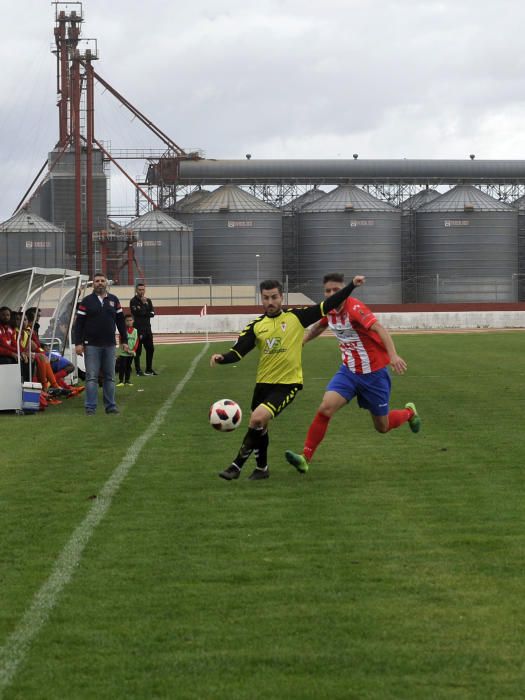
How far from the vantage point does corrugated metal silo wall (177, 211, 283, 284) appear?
7431 cm

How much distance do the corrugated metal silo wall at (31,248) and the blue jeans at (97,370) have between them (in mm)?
55449

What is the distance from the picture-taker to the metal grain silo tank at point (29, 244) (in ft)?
230

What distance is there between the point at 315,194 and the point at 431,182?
844cm

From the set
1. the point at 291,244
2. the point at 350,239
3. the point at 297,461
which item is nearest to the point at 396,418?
the point at 297,461

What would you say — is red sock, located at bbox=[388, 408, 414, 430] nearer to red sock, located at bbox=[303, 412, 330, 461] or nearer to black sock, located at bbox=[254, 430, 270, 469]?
red sock, located at bbox=[303, 412, 330, 461]

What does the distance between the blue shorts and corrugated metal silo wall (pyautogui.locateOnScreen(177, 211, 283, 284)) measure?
209 ft

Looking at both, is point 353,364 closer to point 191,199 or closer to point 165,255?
point 165,255

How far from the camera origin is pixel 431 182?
83.6m

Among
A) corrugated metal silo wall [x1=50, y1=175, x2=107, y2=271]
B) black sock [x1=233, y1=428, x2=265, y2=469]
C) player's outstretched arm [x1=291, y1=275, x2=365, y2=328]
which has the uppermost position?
corrugated metal silo wall [x1=50, y1=175, x2=107, y2=271]

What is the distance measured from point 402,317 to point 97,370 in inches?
1577

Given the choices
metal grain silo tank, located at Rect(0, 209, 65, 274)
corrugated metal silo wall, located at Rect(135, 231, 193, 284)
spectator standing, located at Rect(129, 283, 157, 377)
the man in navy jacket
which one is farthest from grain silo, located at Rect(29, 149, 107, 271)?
the man in navy jacket

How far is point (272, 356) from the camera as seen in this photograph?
977 centimetres

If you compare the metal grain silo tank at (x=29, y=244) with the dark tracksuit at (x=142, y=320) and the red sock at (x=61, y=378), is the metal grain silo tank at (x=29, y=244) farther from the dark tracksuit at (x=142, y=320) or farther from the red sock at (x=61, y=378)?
the red sock at (x=61, y=378)

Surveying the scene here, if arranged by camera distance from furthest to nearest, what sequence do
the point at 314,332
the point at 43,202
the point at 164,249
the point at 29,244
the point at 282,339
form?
the point at 43,202 < the point at 164,249 < the point at 29,244 < the point at 314,332 < the point at 282,339
